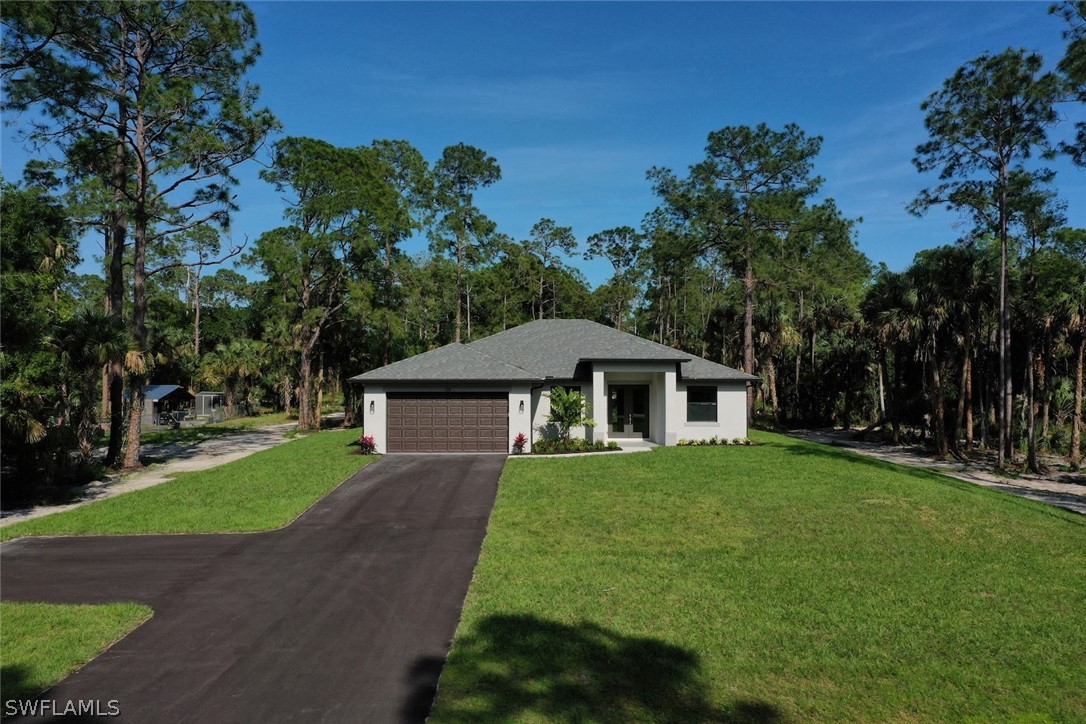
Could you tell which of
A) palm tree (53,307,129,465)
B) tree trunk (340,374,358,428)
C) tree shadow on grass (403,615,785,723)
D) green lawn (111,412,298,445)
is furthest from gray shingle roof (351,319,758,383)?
tree shadow on grass (403,615,785,723)

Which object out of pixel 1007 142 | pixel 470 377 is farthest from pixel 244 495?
pixel 1007 142

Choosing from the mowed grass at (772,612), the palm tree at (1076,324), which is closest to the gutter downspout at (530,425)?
the mowed grass at (772,612)

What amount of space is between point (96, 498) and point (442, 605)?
1355 cm

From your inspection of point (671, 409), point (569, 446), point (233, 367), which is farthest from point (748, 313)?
point (233, 367)

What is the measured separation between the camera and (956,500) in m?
14.2

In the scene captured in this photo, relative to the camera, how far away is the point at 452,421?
70.9 feet

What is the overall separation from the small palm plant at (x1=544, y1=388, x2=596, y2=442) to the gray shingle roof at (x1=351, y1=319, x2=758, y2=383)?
1040 millimetres

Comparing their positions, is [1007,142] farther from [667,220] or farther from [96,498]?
[96,498]

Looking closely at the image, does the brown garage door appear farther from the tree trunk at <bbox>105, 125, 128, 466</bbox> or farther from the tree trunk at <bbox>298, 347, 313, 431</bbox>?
the tree trunk at <bbox>298, 347, 313, 431</bbox>

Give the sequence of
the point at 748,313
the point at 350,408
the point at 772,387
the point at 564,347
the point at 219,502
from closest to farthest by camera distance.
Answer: the point at 219,502
the point at 564,347
the point at 748,313
the point at 350,408
the point at 772,387

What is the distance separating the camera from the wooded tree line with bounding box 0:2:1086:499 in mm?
17016

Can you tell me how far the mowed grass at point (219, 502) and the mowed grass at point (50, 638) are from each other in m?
3.98

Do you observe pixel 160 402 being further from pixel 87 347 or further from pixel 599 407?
pixel 599 407

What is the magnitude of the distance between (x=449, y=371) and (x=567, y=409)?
15.9 ft
